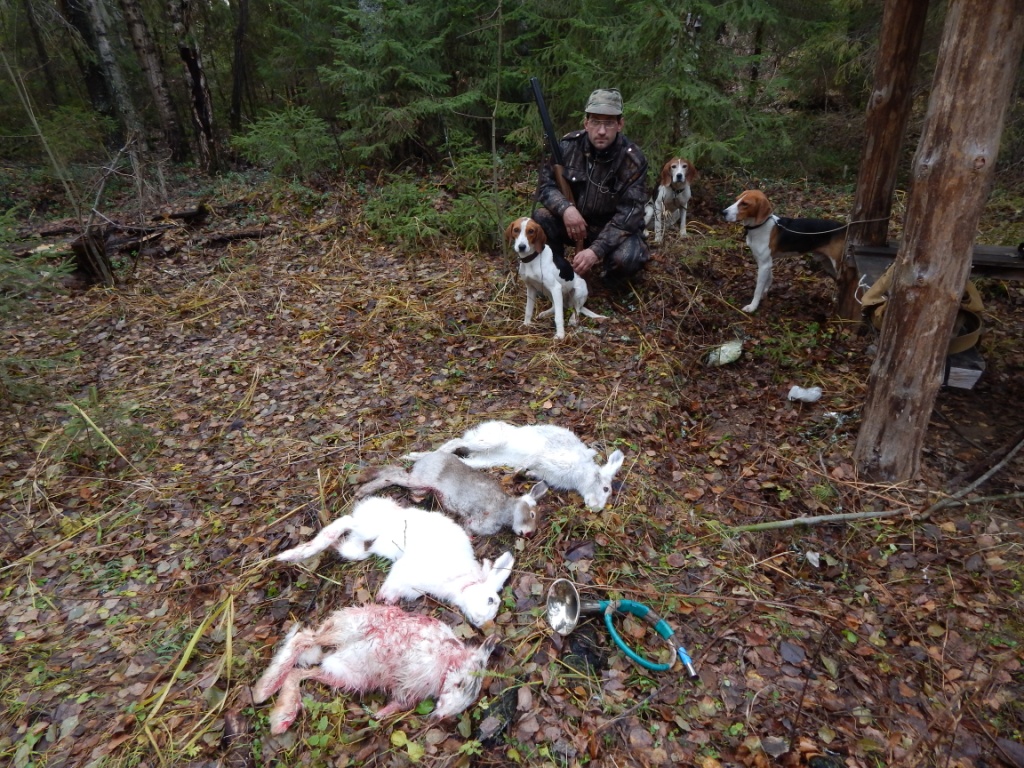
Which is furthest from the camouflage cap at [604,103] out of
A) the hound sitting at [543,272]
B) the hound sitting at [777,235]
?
the hound sitting at [777,235]

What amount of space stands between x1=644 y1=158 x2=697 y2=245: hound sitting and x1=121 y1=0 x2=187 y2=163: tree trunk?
28.0 feet

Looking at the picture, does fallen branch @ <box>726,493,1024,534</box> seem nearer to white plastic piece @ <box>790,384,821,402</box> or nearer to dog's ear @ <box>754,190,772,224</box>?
white plastic piece @ <box>790,384,821,402</box>

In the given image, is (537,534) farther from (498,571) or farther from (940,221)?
(940,221)

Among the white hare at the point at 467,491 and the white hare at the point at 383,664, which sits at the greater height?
the white hare at the point at 467,491

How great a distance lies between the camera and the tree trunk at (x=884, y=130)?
3.97 metres

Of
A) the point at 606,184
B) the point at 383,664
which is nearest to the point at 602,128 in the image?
the point at 606,184

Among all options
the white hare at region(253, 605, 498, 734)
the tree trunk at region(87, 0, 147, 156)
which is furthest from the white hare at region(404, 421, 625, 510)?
the tree trunk at region(87, 0, 147, 156)

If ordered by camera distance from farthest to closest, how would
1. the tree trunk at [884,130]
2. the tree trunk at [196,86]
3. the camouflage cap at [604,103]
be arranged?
1. the tree trunk at [196,86]
2. the camouflage cap at [604,103]
3. the tree trunk at [884,130]

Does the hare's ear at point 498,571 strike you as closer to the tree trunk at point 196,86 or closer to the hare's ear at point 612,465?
the hare's ear at point 612,465

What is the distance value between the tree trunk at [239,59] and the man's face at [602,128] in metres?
12.6

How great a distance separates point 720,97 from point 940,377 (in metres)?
4.98

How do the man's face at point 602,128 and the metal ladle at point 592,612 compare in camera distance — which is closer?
the metal ladle at point 592,612

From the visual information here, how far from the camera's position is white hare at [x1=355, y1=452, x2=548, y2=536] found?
2.98 metres

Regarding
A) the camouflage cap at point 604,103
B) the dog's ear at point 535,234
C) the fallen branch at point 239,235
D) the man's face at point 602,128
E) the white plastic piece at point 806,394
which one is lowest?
the white plastic piece at point 806,394
